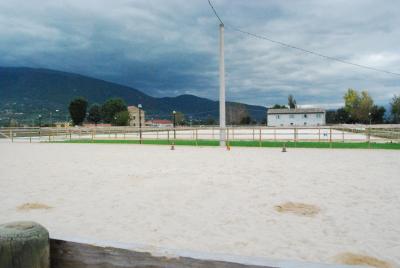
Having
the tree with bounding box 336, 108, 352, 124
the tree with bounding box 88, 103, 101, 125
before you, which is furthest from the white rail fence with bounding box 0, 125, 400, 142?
the tree with bounding box 88, 103, 101, 125

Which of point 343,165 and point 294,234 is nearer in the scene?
point 294,234

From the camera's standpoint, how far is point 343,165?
39.4 feet

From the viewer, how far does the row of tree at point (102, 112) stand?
104 metres

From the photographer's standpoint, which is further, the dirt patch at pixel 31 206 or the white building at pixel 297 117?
the white building at pixel 297 117

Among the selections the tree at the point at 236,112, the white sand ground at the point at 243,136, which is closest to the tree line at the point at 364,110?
the tree at the point at 236,112

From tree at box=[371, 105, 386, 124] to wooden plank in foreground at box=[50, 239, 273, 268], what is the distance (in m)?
89.0

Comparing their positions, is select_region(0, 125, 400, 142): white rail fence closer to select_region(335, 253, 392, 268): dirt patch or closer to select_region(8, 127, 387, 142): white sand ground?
select_region(8, 127, 387, 142): white sand ground

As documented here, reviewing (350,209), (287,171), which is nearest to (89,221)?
(350,209)

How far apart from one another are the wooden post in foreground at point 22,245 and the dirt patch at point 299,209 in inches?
191

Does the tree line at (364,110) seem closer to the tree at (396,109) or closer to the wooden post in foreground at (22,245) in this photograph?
the tree at (396,109)

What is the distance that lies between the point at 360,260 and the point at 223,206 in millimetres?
2932

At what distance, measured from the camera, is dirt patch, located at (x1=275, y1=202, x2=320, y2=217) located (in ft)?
19.6

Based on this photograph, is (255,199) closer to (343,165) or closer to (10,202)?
(10,202)

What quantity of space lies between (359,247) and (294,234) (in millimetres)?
856
